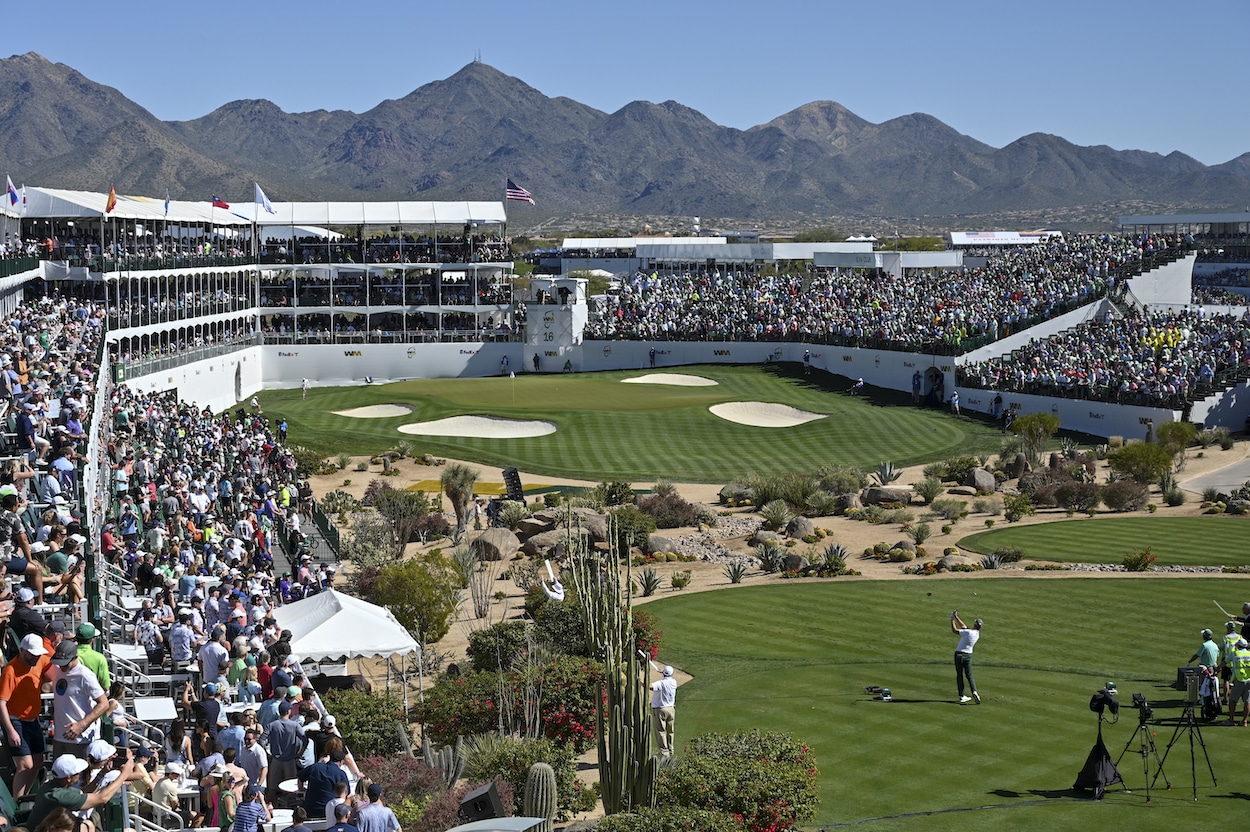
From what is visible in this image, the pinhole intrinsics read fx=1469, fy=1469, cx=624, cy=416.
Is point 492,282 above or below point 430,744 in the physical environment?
above

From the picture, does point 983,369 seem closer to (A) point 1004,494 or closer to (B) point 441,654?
(A) point 1004,494

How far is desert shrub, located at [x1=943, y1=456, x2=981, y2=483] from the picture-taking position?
48.5 meters

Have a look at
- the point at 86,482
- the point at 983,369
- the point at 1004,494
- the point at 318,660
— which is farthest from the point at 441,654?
the point at 983,369

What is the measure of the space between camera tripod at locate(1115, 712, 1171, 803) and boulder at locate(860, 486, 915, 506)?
2427cm

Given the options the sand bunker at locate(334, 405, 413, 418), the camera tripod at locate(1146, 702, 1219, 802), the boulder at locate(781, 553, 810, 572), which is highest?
the sand bunker at locate(334, 405, 413, 418)

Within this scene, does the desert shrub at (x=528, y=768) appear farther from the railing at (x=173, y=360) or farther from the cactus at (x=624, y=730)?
the railing at (x=173, y=360)

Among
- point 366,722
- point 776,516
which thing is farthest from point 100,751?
point 776,516

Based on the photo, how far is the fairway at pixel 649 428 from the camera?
52656 mm

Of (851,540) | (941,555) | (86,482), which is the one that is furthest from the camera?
(851,540)

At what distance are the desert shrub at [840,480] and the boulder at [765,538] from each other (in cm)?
575

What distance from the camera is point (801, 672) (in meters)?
25.8

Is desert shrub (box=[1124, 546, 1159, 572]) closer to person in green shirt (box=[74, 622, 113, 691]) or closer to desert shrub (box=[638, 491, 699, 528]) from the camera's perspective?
desert shrub (box=[638, 491, 699, 528])

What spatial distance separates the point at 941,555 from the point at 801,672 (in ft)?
41.4

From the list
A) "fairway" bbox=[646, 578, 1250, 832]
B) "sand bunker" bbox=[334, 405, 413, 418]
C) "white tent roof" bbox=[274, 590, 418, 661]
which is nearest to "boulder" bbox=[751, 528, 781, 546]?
"fairway" bbox=[646, 578, 1250, 832]
